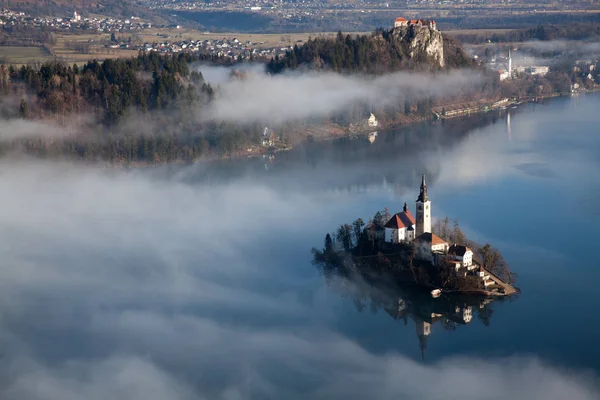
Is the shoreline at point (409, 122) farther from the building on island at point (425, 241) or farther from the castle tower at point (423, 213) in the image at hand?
the castle tower at point (423, 213)

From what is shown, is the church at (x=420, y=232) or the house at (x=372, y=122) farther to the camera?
the house at (x=372, y=122)

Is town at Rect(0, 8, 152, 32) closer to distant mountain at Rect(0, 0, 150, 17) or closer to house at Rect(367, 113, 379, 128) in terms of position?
distant mountain at Rect(0, 0, 150, 17)

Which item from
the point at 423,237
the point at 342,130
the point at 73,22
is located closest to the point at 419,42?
the point at 342,130

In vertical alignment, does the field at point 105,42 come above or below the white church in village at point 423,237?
above

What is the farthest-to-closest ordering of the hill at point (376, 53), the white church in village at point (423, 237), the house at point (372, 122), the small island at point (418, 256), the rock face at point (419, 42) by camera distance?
the rock face at point (419, 42) → the hill at point (376, 53) → the house at point (372, 122) → the white church in village at point (423, 237) → the small island at point (418, 256)

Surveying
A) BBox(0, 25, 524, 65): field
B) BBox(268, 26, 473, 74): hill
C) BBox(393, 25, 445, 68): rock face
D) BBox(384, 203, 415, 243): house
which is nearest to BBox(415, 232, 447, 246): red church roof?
BBox(384, 203, 415, 243): house

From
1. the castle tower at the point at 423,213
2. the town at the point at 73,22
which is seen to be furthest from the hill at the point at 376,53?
the castle tower at the point at 423,213

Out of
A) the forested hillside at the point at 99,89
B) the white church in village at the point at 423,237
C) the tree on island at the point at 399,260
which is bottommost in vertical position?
the tree on island at the point at 399,260
